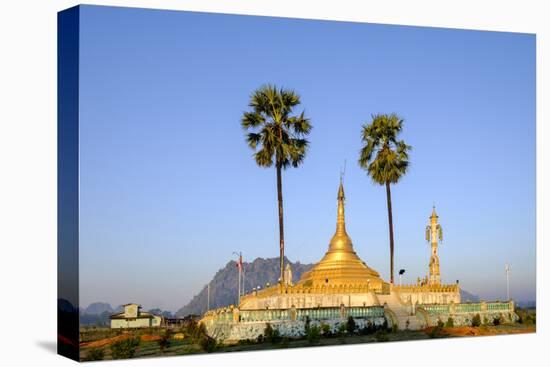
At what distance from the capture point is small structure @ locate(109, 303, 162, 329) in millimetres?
38375

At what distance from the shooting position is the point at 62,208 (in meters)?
38.6

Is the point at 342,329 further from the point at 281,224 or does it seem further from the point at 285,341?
the point at 281,224

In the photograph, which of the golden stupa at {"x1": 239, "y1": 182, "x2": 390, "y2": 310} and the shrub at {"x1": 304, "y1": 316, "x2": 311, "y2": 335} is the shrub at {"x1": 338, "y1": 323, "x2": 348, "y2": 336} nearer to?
the shrub at {"x1": 304, "y1": 316, "x2": 311, "y2": 335}

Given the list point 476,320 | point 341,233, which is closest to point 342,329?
point 341,233

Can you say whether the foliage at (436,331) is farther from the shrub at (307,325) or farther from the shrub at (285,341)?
the shrub at (285,341)

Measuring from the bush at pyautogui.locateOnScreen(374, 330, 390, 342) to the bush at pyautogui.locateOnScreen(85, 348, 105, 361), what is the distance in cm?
1020

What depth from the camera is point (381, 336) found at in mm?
43688

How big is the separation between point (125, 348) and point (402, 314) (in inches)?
439

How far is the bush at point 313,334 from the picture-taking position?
42406 millimetres

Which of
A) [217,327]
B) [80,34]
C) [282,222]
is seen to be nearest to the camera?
[80,34]

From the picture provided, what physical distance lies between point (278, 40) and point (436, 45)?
248 inches

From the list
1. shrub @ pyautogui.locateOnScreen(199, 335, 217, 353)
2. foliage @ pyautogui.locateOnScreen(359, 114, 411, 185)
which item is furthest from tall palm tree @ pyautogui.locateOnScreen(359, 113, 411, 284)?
shrub @ pyautogui.locateOnScreen(199, 335, 217, 353)

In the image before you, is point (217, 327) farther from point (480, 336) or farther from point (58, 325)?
point (480, 336)

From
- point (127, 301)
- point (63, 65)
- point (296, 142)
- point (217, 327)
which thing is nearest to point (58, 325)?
point (127, 301)
